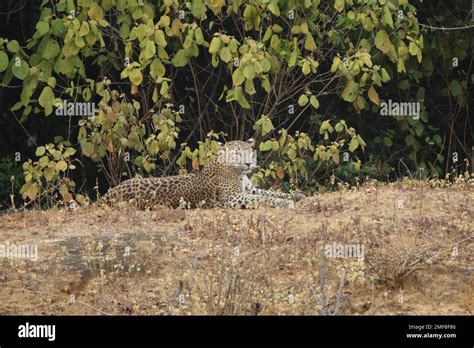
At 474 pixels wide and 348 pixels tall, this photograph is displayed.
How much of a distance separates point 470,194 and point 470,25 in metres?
3.96

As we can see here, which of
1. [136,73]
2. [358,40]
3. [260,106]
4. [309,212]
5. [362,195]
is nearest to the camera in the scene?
[309,212]

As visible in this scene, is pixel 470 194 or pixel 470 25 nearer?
pixel 470 194

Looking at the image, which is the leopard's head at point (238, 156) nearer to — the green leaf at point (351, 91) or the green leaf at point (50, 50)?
the green leaf at point (351, 91)

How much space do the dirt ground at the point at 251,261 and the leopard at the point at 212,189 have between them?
710 mm

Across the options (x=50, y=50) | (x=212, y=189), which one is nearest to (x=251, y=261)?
(x=212, y=189)

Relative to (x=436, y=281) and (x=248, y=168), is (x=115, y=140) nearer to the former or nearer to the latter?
(x=248, y=168)

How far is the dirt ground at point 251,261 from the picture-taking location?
8.01 m

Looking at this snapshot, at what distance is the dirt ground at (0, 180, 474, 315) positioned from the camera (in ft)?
26.3

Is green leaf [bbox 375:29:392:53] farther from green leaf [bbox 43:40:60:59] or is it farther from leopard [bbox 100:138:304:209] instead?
green leaf [bbox 43:40:60:59]

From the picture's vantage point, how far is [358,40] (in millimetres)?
13367

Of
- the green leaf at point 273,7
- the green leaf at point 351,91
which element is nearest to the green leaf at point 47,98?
the green leaf at point 273,7

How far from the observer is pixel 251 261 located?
28.5 feet

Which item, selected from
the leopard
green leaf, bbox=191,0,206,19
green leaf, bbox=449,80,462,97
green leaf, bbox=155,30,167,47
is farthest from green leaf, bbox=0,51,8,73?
green leaf, bbox=449,80,462,97

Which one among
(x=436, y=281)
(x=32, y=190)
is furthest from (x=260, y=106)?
(x=436, y=281)
